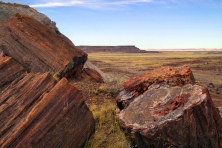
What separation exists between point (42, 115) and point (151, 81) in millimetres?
2959

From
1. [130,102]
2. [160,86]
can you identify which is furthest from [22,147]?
[160,86]

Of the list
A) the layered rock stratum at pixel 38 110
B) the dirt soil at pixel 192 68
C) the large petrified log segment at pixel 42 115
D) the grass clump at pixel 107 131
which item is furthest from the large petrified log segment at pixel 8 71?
the dirt soil at pixel 192 68

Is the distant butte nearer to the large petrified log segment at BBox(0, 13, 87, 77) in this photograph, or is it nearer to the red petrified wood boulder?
the large petrified log segment at BBox(0, 13, 87, 77)

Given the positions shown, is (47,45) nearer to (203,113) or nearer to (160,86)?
(160,86)

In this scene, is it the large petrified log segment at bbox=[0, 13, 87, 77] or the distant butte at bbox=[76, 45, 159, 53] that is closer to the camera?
the large petrified log segment at bbox=[0, 13, 87, 77]

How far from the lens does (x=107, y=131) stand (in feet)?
22.4

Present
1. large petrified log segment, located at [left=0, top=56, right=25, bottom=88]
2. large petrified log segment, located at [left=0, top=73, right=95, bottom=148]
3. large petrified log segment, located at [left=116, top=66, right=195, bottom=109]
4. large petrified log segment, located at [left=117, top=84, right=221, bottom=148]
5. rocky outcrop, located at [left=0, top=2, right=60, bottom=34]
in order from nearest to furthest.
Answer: large petrified log segment, located at [left=0, top=73, right=95, bottom=148] → large petrified log segment, located at [left=117, top=84, right=221, bottom=148] → large petrified log segment, located at [left=0, top=56, right=25, bottom=88] → large petrified log segment, located at [left=116, top=66, right=195, bottom=109] → rocky outcrop, located at [left=0, top=2, right=60, bottom=34]

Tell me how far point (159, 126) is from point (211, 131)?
3.78ft

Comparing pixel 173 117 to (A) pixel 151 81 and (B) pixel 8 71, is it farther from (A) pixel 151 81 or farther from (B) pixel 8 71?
(B) pixel 8 71

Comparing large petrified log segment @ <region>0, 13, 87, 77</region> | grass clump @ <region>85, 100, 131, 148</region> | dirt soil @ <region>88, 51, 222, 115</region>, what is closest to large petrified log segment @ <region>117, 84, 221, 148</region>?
grass clump @ <region>85, 100, 131, 148</region>

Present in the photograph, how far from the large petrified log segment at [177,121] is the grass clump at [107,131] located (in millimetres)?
401

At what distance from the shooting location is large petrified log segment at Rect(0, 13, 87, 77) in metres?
8.00

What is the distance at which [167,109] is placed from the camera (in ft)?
18.8

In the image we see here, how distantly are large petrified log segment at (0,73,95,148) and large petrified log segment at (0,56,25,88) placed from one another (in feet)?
0.90
